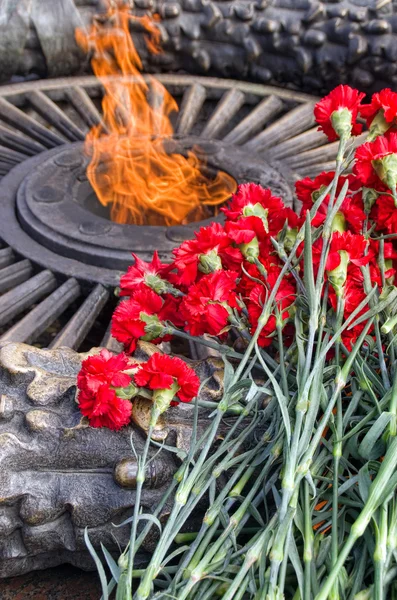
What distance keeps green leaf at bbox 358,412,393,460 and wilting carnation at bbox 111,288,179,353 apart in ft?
0.86

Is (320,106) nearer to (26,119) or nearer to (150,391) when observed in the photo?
(150,391)

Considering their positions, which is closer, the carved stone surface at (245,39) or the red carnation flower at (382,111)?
the red carnation flower at (382,111)

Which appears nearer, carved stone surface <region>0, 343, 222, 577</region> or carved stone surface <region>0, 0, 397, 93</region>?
carved stone surface <region>0, 343, 222, 577</region>

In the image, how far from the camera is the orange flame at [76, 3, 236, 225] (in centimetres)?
190

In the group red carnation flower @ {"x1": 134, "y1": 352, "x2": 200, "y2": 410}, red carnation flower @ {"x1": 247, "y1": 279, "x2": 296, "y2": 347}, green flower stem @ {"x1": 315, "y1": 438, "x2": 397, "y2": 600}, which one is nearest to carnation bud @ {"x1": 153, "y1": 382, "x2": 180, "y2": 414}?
red carnation flower @ {"x1": 134, "y1": 352, "x2": 200, "y2": 410}

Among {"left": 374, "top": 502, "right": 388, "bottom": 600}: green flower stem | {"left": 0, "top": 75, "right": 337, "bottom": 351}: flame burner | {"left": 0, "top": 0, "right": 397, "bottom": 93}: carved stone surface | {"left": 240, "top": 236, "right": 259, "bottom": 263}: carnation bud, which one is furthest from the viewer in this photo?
{"left": 0, "top": 0, "right": 397, "bottom": 93}: carved stone surface

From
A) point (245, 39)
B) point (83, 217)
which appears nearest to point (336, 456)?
point (83, 217)

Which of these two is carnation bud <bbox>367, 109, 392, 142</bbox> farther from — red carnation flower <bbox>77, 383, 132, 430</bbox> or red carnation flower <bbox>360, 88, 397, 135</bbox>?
red carnation flower <bbox>77, 383, 132, 430</bbox>

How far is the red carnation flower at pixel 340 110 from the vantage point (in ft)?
2.97

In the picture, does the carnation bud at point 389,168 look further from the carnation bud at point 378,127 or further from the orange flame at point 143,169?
the orange flame at point 143,169

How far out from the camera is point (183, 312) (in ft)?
2.74

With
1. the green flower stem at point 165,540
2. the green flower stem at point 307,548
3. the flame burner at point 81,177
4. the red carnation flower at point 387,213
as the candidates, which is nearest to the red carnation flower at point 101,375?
the green flower stem at point 165,540

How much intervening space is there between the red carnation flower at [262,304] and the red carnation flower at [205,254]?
5 centimetres

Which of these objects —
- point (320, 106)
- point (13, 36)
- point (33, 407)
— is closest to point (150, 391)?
point (33, 407)
